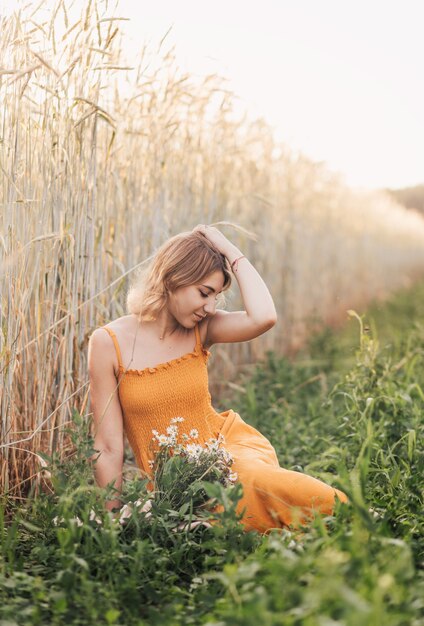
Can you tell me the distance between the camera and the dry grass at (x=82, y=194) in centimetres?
259

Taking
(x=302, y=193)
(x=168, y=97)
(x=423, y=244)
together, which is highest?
(x=168, y=97)

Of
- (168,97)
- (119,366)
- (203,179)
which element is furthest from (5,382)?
(203,179)

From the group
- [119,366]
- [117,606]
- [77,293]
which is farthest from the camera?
[77,293]

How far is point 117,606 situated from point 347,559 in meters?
0.55

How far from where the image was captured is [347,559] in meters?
1.62

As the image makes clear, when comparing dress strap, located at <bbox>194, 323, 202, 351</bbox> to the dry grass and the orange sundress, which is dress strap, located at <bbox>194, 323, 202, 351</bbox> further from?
the dry grass

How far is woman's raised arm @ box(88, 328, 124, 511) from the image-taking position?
2.60 m

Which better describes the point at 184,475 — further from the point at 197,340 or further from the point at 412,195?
the point at 412,195

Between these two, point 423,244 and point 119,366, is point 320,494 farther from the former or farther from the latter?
point 423,244

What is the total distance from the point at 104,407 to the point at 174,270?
477 millimetres

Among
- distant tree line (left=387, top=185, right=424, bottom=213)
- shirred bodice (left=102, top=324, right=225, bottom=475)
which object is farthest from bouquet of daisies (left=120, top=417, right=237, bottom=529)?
distant tree line (left=387, top=185, right=424, bottom=213)

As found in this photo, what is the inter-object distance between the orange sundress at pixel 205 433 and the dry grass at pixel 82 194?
8.8 inches

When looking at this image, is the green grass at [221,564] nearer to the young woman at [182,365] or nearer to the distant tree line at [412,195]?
the young woman at [182,365]

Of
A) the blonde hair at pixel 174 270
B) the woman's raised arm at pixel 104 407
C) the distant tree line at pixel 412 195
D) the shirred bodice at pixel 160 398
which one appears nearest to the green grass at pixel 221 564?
the woman's raised arm at pixel 104 407
